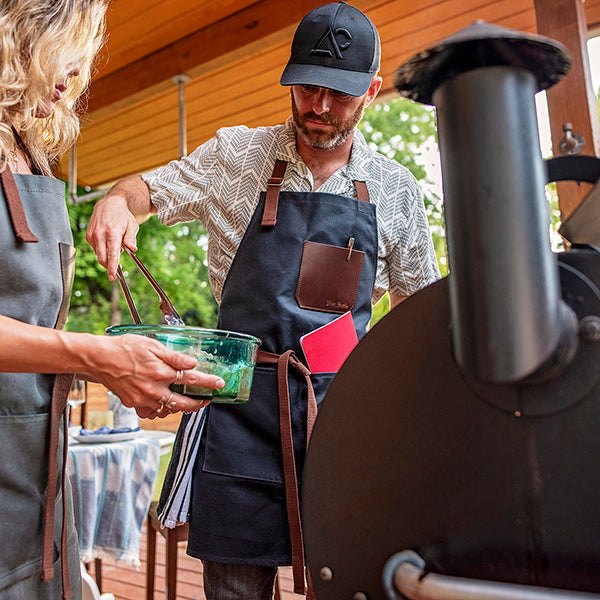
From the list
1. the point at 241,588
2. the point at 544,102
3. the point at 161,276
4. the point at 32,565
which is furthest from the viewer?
the point at 161,276

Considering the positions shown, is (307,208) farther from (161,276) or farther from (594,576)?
(161,276)

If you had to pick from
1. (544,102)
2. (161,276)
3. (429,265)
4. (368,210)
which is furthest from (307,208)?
(161,276)

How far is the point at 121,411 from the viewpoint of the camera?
2729mm

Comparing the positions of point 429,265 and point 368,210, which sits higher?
point 368,210

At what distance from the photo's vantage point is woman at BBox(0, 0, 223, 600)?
94cm

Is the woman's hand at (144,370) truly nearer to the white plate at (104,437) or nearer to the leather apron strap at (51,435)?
the leather apron strap at (51,435)

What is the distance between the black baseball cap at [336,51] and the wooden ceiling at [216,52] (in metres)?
1.21

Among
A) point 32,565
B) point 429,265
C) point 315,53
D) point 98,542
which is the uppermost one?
point 315,53

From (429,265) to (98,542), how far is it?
5.70 feet

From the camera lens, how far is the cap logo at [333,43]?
141cm

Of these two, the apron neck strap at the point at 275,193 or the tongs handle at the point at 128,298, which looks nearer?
the tongs handle at the point at 128,298

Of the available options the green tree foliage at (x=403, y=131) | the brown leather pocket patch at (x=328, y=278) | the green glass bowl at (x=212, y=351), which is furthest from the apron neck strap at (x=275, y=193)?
the green tree foliage at (x=403, y=131)

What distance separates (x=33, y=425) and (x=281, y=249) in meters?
0.64

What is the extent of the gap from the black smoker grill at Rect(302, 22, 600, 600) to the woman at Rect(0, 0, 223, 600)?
394 mm
